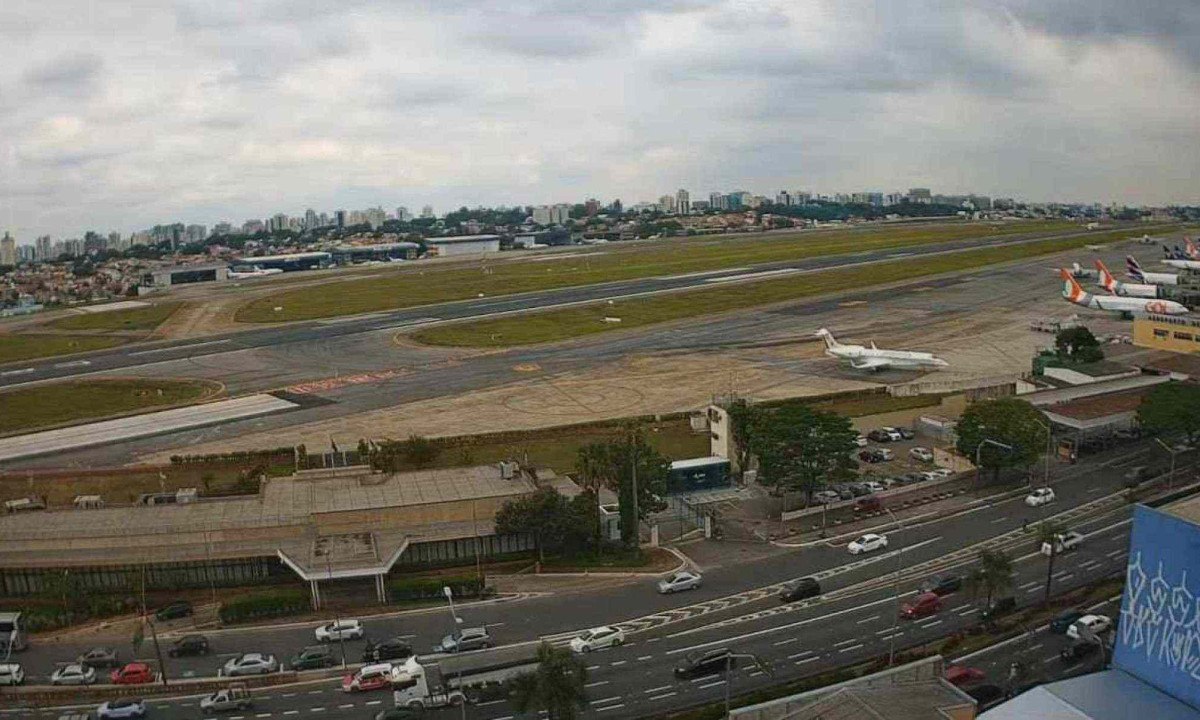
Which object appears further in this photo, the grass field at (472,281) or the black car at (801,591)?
the grass field at (472,281)

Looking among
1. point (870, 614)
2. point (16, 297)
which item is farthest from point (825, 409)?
point (16, 297)

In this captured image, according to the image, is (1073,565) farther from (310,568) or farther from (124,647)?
(124,647)

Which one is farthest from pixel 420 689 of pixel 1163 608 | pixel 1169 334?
pixel 1169 334

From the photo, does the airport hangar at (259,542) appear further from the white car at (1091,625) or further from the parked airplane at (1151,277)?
the parked airplane at (1151,277)

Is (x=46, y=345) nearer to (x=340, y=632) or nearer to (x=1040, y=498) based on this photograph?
(x=340, y=632)

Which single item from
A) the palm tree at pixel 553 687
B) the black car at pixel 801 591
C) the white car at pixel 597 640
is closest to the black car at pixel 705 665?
the white car at pixel 597 640

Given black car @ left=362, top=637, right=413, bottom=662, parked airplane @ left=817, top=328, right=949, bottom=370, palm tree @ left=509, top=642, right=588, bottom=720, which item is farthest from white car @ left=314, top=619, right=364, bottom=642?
parked airplane @ left=817, top=328, right=949, bottom=370
